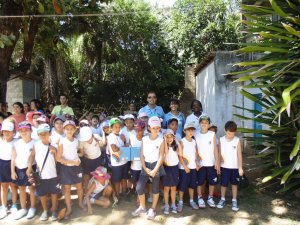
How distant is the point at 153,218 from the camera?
435cm

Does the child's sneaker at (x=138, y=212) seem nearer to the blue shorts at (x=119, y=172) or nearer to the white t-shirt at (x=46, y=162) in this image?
the blue shorts at (x=119, y=172)

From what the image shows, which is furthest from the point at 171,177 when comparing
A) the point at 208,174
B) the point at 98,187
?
the point at 98,187

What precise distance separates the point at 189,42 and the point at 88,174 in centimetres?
986

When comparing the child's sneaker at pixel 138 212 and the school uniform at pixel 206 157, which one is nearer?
the child's sneaker at pixel 138 212

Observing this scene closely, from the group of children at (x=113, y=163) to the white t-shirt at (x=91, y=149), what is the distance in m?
0.01

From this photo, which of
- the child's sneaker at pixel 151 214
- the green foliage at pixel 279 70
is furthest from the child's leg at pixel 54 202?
the green foliage at pixel 279 70

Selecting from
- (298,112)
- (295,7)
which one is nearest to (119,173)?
Answer: (298,112)

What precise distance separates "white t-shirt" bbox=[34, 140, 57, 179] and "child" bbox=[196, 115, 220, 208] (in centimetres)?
214

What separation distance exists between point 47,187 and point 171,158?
1.79 m

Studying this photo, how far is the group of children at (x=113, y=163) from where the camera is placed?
4391 millimetres

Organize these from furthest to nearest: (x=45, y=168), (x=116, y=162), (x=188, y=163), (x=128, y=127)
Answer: (x=128, y=127)
(x=116, y=162)
(x=188, y=163)
(x=45, y=168)

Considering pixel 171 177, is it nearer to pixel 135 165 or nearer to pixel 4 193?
pixel 135 165

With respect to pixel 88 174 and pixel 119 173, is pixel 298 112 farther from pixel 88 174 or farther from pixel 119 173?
pixel 88 174

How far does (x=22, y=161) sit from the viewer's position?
443cm
